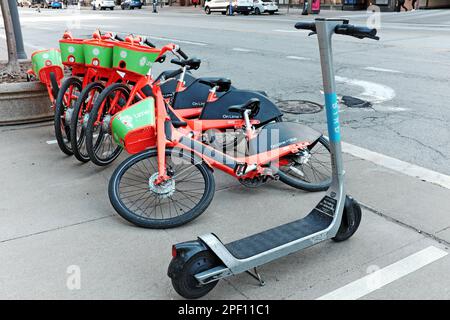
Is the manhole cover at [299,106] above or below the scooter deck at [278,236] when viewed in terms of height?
below

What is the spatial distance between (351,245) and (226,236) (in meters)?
0.92

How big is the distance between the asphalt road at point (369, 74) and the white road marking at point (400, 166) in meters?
0.15

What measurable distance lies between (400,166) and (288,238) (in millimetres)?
2395

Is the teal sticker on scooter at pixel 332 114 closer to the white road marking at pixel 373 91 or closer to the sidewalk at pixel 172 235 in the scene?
the sidewalk at pixel 172 235

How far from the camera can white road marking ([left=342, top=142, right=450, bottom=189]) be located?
14.9ft

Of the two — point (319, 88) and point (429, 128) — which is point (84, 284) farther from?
point (319, 88)

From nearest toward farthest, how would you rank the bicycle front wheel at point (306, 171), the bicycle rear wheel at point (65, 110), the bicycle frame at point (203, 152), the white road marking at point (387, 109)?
the bicycle frame at point (203, 152) < the bicycle front wheel at point (306, 171) < the bicycle rear wheel at point (65, 110) < the white road marking at point (387, 109)

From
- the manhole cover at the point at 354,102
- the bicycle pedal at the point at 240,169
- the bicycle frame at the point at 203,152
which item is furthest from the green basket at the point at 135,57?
the manhole cover at the point at 354,102

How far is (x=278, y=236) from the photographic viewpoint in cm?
307

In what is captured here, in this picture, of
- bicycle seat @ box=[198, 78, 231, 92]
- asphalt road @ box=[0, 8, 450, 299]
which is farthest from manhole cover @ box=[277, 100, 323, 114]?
bicycle seat @ box=[198, 78, 231, 92]

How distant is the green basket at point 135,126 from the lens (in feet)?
12.3

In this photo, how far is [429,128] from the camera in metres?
6.19

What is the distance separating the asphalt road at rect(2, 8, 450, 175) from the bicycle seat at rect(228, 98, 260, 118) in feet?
6.01

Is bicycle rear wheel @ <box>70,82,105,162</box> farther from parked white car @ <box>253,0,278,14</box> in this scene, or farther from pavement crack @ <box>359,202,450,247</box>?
parked white car @ <box>253,0,278,14</box>
